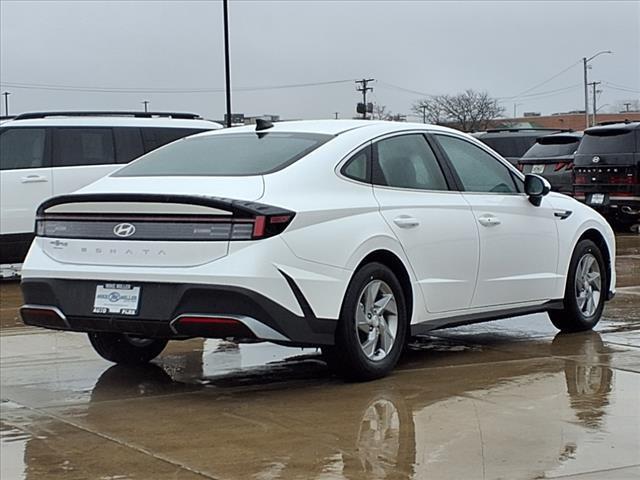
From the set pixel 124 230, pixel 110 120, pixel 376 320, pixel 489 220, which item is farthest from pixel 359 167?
pixel 110 120

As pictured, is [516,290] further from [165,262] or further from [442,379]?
[165,262]

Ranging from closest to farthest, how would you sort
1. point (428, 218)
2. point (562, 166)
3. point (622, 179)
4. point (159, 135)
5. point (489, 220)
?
point (428, 218), point (489, 220), point (159, 135), point (622, 179), point (562, 166)

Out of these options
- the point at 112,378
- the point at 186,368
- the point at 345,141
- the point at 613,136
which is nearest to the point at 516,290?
the point at 345,141

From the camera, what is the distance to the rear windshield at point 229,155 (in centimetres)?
678

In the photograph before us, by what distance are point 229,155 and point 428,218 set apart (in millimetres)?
1355

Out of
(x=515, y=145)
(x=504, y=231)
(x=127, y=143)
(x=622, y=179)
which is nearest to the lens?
(x=504, y=231)

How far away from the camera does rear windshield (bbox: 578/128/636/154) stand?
61.0 feet

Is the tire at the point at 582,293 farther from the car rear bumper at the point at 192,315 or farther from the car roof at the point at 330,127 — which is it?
the car rear bumper at the point at 192,315

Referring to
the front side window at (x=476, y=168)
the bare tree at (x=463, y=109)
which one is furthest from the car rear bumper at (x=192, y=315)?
the bare tree at (x=463, y=109)

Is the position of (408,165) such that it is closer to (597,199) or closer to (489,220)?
(489,220)

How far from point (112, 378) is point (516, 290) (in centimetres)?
289

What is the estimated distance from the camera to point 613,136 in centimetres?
1888

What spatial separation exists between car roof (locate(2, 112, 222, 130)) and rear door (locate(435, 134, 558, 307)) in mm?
6877

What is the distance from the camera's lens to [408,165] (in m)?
7.54
